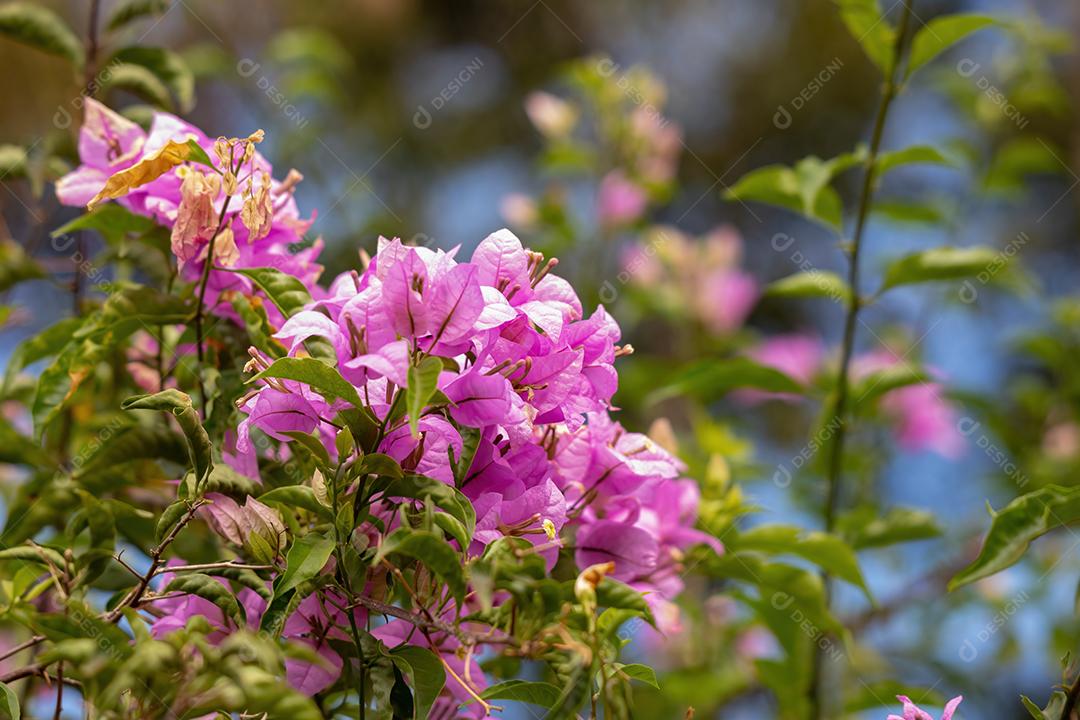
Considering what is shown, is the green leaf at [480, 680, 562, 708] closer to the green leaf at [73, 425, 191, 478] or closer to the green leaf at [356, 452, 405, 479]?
the green leaf at [356, 452, 405, 479]

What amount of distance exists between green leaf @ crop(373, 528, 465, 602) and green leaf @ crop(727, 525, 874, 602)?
1.90 ft

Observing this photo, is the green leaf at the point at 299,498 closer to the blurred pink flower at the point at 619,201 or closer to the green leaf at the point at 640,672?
the green leaf at the point at 640,672

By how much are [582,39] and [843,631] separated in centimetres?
493

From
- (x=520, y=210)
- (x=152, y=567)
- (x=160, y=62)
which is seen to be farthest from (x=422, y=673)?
(x=520, y=210)

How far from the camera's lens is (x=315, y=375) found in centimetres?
69

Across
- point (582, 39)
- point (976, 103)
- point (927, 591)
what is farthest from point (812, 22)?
point (927, 591)

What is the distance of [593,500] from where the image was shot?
3.08ft

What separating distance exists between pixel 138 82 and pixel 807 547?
36.8 inches

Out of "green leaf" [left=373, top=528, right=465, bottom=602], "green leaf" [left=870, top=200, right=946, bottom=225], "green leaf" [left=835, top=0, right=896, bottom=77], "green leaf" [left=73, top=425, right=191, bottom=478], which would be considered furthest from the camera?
"green leaf" [left=870, top=200, right=946, bottom=225]

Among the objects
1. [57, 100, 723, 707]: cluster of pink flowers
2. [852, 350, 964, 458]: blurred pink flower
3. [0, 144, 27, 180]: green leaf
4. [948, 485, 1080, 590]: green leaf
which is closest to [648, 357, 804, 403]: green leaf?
[57, 100, 723, 707]: cluster of pink flowers

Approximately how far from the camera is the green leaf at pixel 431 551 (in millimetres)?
615

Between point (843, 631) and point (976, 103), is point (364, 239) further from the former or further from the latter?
point (843, 631)

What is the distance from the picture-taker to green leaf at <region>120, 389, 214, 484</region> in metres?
0.68

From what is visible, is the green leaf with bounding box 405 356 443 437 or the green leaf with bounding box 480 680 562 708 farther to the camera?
the green leaf with bounding box 480 680 562 708
